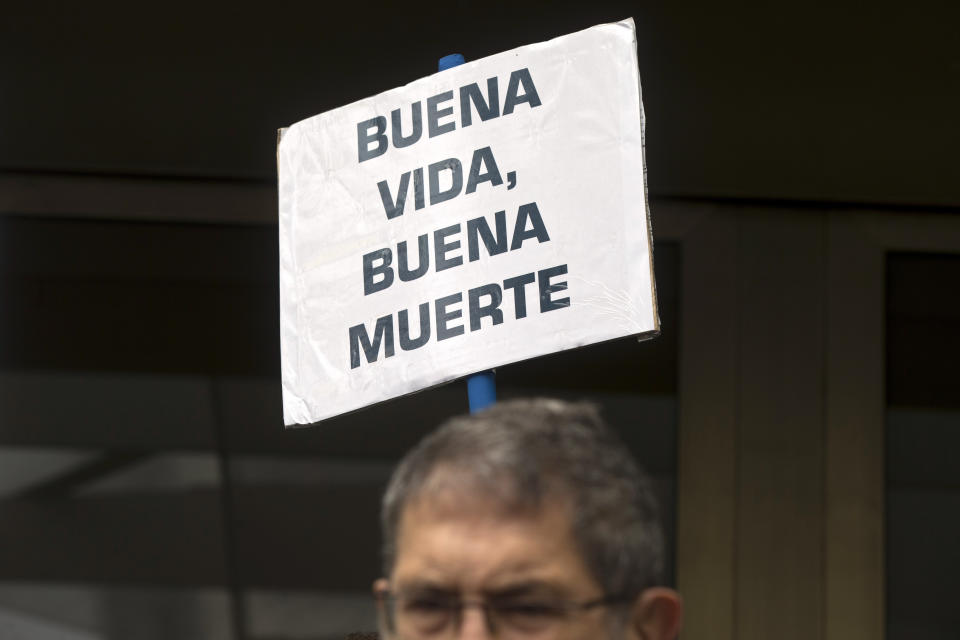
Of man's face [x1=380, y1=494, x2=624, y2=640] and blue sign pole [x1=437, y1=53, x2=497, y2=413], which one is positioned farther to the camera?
blue sign pole [x1=437, y1=53, x2=497, y2=413]

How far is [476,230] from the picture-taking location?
83.8 inches

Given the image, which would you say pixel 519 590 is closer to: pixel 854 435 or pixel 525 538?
pixel 525 538

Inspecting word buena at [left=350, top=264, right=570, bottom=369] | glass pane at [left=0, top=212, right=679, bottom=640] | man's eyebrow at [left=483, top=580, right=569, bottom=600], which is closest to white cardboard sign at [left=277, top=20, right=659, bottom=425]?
word buena at [left=350, top=264, right=570, bottom=369]

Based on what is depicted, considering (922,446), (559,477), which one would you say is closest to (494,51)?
(922,446)

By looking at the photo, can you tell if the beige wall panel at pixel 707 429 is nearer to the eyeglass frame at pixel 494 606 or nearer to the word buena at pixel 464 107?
the word buena at pixel 464 107

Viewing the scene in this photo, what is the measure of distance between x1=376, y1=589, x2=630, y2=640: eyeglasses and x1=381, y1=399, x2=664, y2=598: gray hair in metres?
0.04

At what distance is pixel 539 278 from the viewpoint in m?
2.10

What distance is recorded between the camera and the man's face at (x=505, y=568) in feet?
4.21

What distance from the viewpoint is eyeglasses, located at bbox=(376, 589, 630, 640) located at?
128 cm

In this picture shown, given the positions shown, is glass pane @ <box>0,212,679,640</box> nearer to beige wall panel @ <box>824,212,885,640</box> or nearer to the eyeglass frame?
beige wall panel @ <box>824,212,885,640</box>

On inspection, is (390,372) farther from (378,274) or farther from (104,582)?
(104,582)

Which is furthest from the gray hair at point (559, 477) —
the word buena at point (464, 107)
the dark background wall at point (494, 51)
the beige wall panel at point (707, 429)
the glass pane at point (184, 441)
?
the beige wall panel at point (707, 429)

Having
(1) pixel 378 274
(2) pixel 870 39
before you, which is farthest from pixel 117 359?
(1) pixel 378 274

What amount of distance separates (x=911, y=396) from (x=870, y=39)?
1.25 meters
